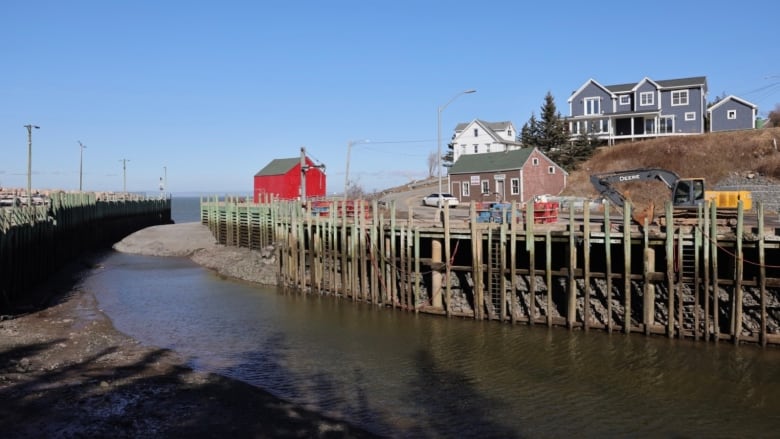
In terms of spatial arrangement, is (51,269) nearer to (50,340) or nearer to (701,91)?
(50,340)

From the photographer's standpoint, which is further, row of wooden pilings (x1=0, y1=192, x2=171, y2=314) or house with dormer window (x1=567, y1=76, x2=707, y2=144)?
house with dormer window (x1=567, y1=76, x2=707, y2=144)

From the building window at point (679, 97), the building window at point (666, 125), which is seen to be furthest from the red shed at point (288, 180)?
the building window at point (679, 97)

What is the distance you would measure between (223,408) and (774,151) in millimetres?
60886

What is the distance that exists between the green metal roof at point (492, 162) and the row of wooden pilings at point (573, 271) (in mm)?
32803

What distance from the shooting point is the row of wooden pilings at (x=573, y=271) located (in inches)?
687

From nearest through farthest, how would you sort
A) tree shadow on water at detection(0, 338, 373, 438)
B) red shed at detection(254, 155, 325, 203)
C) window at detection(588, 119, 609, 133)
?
tree shadow on water at detection(0, 338, 373, 438) < red shed at detection(254, 155, 325, 203) < window at detection(588, 119, 609, 133)

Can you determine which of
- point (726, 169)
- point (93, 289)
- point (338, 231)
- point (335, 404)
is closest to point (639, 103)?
point (726, 169)

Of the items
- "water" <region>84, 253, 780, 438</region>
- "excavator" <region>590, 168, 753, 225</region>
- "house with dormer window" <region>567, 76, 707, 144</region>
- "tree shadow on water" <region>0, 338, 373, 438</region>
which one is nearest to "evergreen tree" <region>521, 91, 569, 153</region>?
"house with dormer window" <region>567, 76, 707, 144</region>

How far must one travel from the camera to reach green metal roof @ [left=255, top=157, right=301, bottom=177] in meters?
69.4

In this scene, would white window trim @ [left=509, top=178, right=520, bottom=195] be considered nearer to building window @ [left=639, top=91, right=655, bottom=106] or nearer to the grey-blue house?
building window @ [left=639, top=91, right=655, bottom=106]

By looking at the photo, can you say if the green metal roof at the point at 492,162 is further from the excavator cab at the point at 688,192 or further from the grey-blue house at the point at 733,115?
the excavator cab at the point at 688,192

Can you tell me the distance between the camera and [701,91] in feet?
228

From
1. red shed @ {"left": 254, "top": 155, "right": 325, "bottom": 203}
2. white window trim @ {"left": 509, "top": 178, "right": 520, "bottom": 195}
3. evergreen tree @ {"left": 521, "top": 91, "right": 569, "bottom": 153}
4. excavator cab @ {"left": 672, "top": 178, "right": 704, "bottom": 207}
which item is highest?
evergreen tree @ {"left": 521, "top": 91, "right": 569, "bottom": 153}

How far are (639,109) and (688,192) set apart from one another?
53.0m
